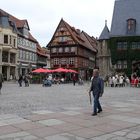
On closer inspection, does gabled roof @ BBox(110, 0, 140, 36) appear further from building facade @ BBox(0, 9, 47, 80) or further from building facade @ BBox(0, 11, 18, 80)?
building facade @ BBox(0, 11, 18, 80)

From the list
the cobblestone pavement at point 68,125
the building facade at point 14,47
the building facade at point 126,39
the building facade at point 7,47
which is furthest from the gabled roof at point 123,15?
the cobblestone pavement at point 68,125

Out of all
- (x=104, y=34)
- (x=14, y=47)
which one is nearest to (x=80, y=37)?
(x=104, y=34)

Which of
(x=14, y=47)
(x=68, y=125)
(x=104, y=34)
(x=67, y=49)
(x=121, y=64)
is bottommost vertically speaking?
(x=68, y=125)

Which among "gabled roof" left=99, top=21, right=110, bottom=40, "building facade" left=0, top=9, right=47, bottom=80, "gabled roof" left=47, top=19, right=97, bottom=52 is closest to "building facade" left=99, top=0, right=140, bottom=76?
"gabled roof" left=99, top=21, right=110, bottom=40

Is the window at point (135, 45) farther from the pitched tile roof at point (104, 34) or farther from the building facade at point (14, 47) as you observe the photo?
the building facade at point (14, 47)

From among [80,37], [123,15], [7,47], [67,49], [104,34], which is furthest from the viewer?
[80,37]

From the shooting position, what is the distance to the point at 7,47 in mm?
65312

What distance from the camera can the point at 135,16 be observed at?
60656 mm

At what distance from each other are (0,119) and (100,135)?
3.78m

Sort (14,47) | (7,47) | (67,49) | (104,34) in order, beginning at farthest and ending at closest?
(67,49), (104,34), (14,47), (7,47)

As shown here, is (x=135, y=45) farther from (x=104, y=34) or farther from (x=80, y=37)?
(x=80, y=37)

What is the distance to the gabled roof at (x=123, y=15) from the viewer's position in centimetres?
6044

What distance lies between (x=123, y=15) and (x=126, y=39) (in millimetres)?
4829

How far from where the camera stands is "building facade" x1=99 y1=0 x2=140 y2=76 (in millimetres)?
59125
